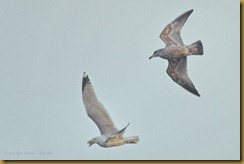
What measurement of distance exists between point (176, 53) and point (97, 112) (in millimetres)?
780

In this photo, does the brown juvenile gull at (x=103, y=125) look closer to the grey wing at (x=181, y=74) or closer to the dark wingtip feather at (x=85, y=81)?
the dark wingtip feather at (x=85, y=81)

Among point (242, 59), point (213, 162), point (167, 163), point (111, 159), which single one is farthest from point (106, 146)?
point (242, 59)

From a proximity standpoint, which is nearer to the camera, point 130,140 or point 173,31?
point 130,140

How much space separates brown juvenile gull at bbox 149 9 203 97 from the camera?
Result: 4.11 metres

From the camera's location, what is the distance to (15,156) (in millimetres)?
4027

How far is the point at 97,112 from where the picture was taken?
403 centimetres

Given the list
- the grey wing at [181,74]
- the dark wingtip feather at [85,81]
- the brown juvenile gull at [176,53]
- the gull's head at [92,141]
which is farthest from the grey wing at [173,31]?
the gull's head at [92,141]

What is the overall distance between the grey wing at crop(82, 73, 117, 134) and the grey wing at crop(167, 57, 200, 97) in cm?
62

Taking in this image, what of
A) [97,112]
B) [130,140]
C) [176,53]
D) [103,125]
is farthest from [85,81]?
[176,53]

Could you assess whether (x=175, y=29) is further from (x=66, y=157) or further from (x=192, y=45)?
(x=66, y=157)

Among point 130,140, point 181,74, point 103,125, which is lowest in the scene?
point 130,140

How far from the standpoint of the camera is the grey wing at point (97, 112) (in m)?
4.02

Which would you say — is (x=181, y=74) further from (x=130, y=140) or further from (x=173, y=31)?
(x=130, y=140)

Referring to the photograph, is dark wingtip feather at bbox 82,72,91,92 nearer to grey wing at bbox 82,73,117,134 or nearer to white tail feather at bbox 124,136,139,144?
grey wing at bbox 82,73,117,134
